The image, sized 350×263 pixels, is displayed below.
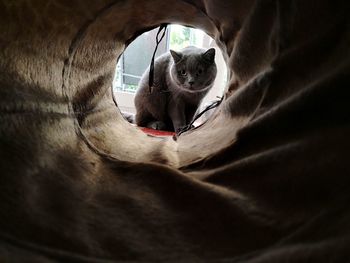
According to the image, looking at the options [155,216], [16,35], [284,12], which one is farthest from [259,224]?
[16,35]

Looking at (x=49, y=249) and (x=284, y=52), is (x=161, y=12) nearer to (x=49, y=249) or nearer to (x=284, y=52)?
(x=284, y=52)

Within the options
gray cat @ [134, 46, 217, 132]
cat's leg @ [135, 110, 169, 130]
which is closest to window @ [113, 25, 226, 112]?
gray cat @ [134, 46, 217, 132]

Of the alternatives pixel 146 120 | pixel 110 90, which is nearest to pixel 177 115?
pixel 146 120

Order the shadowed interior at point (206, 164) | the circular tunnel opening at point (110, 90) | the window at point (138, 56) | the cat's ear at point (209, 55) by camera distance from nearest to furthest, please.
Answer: the shadowed interior at point (206, 164) → the circular tunnel opening at point (110, 90) → the cat's ear at point (209, 55) → the window at point (138, 56)

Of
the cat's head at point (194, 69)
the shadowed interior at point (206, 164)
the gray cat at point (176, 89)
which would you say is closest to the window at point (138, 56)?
the gray cat at point (176, 89)

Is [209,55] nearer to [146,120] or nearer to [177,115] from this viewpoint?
[177,115]

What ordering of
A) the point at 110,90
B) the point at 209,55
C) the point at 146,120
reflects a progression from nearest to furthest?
the point at 110,90, the point at 209,55, the point at 146,120

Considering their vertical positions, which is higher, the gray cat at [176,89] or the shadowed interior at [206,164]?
the shadowed interior at [206,164]

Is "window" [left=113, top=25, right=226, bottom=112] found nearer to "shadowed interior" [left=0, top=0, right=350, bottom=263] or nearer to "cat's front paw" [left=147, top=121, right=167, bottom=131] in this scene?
"cat's front paw" [left=147, top=121, right=167, bottom=131]

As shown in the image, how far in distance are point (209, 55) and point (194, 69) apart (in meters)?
0.14

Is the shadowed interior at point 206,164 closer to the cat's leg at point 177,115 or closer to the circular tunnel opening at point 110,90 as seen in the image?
the circular tunnel opening at point 110,90

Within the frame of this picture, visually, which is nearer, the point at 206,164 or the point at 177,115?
the point at 206,164

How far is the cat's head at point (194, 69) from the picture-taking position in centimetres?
212

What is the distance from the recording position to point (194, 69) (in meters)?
2.13
